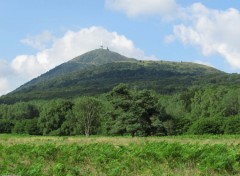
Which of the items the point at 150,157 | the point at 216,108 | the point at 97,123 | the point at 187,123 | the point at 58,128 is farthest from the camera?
the point at 216,108

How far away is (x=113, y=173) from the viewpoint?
14.6m

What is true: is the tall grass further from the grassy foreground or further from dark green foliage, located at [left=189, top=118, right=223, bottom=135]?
dark green foliage, located at [left=189, top=118, right=223, bottom=135]

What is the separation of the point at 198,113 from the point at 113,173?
10461 centimetres

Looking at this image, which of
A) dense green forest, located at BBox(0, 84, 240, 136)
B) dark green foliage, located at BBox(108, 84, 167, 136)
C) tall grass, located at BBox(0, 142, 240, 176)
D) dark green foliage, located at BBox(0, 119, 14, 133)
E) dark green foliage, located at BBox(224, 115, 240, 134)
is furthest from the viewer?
dark green foliage, located at BBox(0, 119, 14, 133)

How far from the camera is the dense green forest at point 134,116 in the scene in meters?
71.9

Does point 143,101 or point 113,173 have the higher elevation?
point 143,101

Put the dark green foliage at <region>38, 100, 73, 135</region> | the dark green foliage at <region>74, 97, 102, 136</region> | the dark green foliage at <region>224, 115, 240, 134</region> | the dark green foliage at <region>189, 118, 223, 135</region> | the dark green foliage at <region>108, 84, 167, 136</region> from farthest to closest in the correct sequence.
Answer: the dark green foliage at <region>38, 100, 73, 135</region>
the dark green foliage at <region>74, 97, 102, 136</region>
the dark green foliage at <region>189, 118, 223, 135</region>
the dark green foliage at <region>224, 115, 240, 134</region>
the dark green foliage at <region>108, 84, 167, 136</region>

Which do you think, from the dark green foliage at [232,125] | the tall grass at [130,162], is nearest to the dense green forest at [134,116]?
the dark green foliage at [232,125]

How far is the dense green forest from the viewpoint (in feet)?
236

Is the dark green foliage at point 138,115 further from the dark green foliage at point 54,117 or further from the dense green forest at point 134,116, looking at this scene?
the dark green foliage at point 54,117

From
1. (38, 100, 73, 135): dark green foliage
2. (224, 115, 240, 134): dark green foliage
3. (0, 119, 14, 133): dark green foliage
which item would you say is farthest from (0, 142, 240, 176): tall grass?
(0, 119, 14, 133): dark green foliage

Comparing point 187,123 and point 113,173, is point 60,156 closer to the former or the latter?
point 113,173

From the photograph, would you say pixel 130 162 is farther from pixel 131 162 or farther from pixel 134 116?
pixel 134 116

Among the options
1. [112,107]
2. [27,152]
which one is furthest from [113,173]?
[112,107]
